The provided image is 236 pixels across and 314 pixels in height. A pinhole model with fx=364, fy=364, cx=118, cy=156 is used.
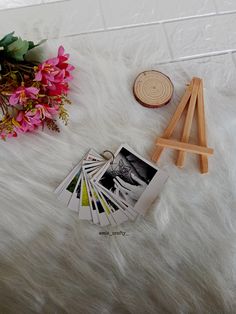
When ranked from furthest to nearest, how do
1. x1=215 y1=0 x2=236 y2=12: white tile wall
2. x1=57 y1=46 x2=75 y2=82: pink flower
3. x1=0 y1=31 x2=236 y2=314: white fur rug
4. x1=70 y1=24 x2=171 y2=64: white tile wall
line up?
x1=215 y1=0 x2=236 y2=12: white tile wall < x1=70 y1=24 x2=171 y2=64: white tile wall < x1=57 y1=46 x2=75 y2=82: pink flower < x1=0 y1=31 x2=236 y2=314: white fur rug

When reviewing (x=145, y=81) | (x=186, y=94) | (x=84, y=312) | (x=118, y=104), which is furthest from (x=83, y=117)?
(x=84, y=312)

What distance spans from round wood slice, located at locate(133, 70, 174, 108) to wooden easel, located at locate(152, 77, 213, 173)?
0.06 metres

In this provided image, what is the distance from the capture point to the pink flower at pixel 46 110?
3.26ft

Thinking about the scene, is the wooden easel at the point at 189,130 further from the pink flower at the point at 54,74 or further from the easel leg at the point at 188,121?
the pink flower at the point at 54,74

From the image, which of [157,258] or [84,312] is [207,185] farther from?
[84,312]

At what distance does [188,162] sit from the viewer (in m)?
1.11

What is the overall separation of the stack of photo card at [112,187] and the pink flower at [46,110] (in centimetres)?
16

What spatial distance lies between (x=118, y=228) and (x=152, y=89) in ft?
1.50

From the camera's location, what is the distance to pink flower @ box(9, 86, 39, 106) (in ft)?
3.17

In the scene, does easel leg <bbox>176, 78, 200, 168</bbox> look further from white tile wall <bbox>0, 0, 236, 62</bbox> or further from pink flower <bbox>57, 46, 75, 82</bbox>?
pink flower <bbox>57, 46, 75, 82</bbox>

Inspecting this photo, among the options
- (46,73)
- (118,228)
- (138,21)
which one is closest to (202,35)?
(138,21)

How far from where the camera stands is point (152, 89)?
1.17m

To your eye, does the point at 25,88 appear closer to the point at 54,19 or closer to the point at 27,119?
the point at 27,119

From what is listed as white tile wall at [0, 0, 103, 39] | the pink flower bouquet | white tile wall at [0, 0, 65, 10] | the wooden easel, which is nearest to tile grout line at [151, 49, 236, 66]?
the wooden easel
